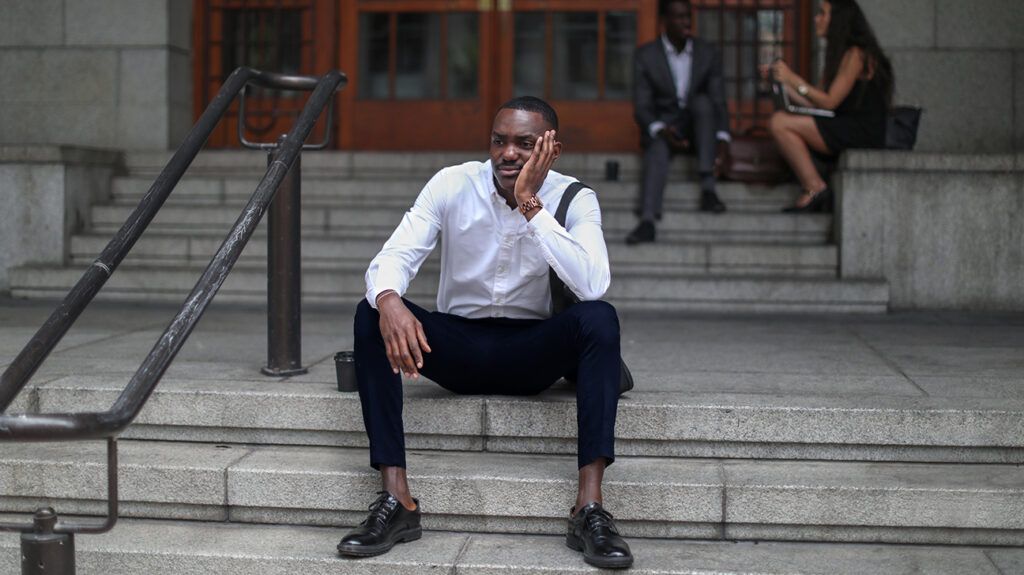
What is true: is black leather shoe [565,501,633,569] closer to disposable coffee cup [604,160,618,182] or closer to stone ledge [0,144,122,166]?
disposable coffee cup [604,160,618,182]

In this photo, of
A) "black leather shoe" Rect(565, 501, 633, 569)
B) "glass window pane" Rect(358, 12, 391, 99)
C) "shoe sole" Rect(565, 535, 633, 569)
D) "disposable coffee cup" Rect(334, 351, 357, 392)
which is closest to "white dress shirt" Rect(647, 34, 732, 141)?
"glass window pane" Rect(358, 12, 391, 99)

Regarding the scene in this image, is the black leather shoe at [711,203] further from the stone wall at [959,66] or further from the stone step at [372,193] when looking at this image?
the stone wall at [959,66]

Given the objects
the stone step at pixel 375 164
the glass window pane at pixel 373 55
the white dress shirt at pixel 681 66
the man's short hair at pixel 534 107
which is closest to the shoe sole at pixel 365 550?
the man's short hair at pixel 534 107

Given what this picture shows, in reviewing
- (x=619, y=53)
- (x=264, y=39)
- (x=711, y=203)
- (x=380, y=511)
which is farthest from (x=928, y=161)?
(x=264, y=39)

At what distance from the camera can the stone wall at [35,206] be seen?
776cm

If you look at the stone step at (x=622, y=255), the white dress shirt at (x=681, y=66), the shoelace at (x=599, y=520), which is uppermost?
the white dress shirt at (x=681, y=66)

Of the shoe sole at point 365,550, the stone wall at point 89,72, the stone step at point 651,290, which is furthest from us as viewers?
the stone wall at point 89,72

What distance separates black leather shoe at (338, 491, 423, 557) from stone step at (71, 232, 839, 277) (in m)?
3.72

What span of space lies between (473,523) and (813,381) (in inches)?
63.6

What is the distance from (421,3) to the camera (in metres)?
9.80

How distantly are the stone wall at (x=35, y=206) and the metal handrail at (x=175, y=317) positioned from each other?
11.5 feet

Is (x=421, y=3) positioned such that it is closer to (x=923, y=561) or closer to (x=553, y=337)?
(x=553, y=337)

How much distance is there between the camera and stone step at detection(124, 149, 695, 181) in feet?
28.1

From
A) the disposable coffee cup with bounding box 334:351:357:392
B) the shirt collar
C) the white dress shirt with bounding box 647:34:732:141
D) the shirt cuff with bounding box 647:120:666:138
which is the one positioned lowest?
the disposable coffee cup with bounding box 334:351:357:392
